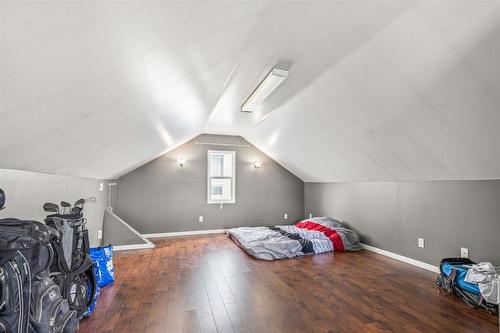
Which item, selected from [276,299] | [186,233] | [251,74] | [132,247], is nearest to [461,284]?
[276,299]

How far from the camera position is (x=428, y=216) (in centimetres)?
362

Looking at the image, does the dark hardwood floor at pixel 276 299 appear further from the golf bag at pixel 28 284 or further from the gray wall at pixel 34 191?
the gray wall at pixel 34 191

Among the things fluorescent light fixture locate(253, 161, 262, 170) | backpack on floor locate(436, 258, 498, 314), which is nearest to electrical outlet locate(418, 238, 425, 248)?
backpack on floor locate(436, 258, 498, 314)

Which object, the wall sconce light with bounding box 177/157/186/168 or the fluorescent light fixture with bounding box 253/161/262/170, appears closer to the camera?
the wall sconce light with bounding box 177/157/186/168

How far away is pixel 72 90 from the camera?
4.54 ft

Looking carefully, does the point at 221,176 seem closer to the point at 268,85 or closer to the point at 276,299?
→ the point at 268,85

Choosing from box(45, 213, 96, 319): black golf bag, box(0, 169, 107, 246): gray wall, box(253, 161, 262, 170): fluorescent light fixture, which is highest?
box(253, 161, 262, 170): fluorescent light fixture

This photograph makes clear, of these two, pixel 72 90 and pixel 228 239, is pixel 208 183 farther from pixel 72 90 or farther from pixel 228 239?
pixel 72 90

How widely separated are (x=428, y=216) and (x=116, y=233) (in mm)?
5083

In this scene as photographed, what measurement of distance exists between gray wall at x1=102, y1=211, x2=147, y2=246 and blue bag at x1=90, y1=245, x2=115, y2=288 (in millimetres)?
1728

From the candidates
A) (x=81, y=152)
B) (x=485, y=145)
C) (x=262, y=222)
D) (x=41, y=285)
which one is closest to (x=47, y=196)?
(x=81, y=152)

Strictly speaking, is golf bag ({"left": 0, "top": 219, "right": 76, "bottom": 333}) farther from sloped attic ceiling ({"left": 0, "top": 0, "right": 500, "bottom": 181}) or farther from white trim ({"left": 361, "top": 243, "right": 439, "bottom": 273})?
white trim ({"left": 361, "top": 243, "right": 439, "bottom": 273})

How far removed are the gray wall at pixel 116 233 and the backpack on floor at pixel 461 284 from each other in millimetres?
4627

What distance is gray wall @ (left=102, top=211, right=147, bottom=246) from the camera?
450 cm
